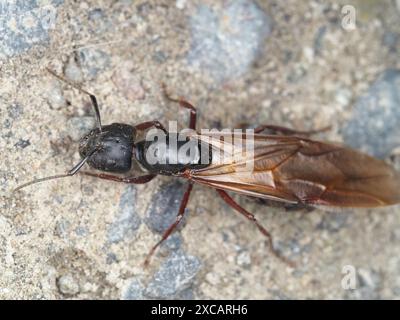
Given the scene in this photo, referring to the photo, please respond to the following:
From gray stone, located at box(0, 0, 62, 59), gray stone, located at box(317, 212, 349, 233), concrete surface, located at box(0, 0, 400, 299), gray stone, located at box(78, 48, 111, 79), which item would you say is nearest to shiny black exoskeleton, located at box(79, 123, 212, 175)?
concrete surface, located at box(0, 0, 400, 299)

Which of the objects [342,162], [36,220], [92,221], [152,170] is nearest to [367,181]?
[342,162]

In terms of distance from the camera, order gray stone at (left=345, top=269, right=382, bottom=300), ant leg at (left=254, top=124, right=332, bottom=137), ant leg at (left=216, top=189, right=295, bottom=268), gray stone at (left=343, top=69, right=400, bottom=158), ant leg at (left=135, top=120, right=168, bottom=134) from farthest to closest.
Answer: gray stone at (left=343, top=69, right=400, bottom=158) → gray stone at (left=345, top=269, right=382, bottom=300) → ant leg at (left=254, top=124, right=332, bottom=137) → ant leg at (left=216, top=189, right=295, bottom=268) → ant leg at (left=135, top=120, right=168, bottom=134)

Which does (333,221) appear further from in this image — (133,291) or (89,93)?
Answer: (89,93)

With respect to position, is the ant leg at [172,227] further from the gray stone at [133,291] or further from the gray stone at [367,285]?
the gray stone at [367,285]

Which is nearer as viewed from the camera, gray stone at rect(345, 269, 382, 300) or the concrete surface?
the concrete surface

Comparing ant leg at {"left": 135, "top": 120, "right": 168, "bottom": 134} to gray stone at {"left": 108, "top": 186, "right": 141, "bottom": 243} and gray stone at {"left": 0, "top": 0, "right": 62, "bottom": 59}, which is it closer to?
gray stone at {"left": 108, "top": 186, "right": 141, "bottom": 243}

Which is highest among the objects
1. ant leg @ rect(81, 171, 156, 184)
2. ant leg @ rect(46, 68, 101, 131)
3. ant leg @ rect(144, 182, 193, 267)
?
ant leg @ rect(46, 68, 101, 131)
